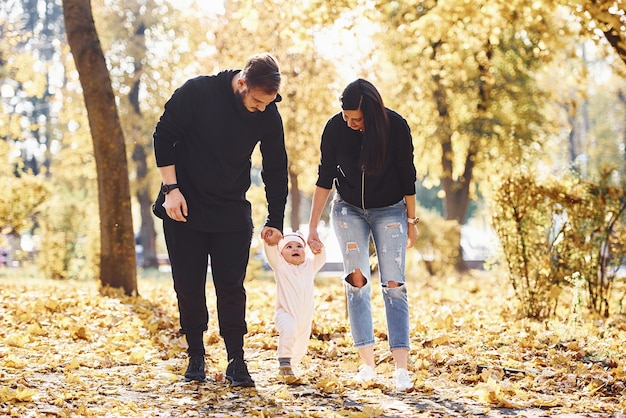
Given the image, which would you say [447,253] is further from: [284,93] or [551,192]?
[551,192]

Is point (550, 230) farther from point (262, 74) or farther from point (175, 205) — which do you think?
point (175, 205)

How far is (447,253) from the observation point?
19.0 metres

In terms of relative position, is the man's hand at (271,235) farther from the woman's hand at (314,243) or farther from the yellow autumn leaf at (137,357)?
the yellow autumn leaf at (137,357)

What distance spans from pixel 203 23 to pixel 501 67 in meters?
9.36

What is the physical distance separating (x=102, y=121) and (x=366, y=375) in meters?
6.25

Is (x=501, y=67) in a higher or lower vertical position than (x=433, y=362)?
higher

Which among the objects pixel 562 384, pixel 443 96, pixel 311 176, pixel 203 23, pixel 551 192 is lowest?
pixel 562 384

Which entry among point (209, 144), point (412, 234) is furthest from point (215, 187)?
point (412, 234)

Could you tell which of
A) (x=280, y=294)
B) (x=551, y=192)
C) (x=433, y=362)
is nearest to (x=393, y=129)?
(x=280, y=294)

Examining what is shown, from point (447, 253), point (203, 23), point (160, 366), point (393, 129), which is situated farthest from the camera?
point (203, 23)

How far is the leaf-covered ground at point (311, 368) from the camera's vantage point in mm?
4637

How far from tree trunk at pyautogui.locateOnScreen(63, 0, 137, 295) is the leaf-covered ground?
62.5 inches

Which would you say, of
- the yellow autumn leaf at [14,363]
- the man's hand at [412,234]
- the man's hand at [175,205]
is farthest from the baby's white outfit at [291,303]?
the yellow autumn leaf at [14,363]

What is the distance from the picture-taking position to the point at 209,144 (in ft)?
16.8
